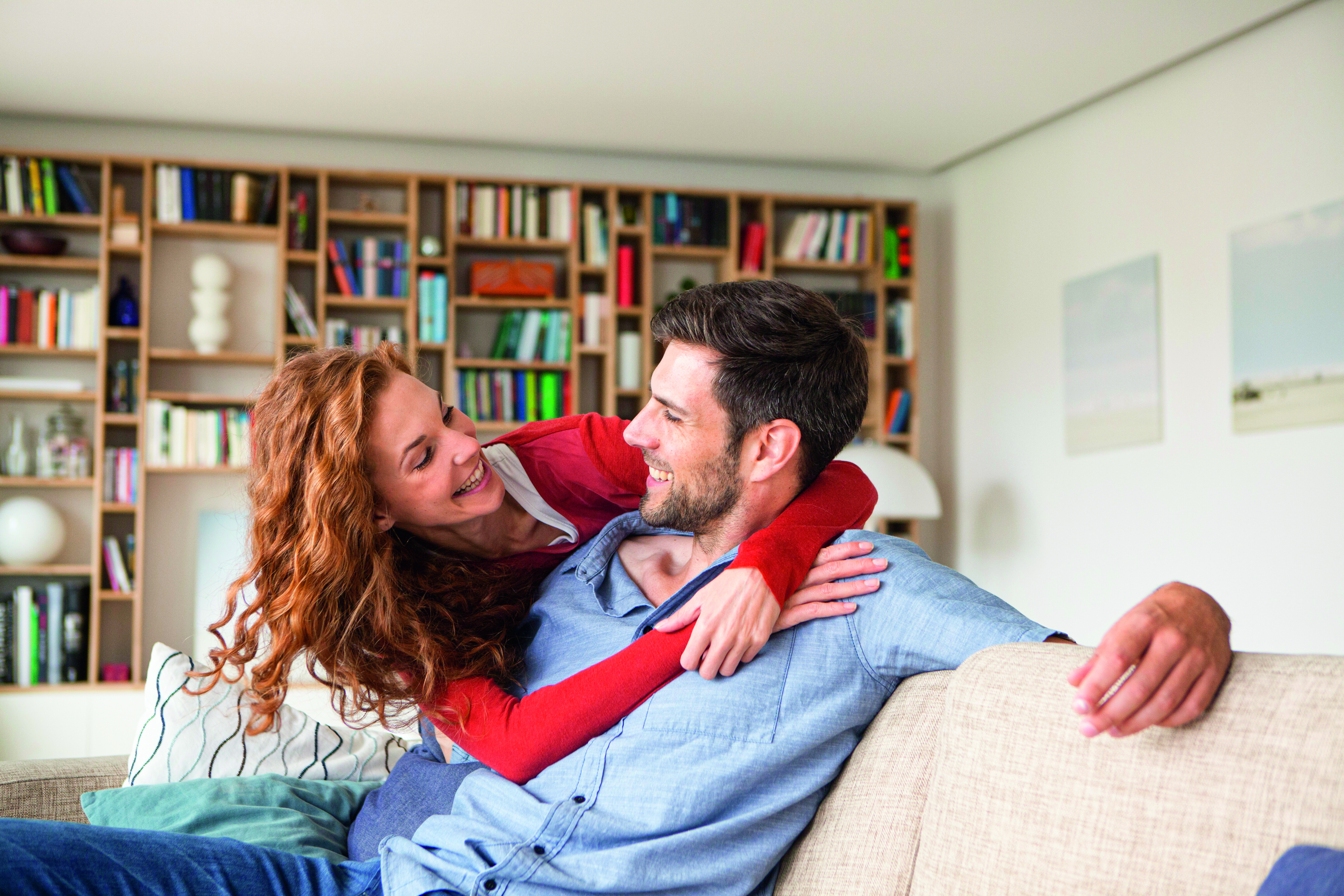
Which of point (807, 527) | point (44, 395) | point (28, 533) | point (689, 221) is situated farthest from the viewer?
point (689, 221)

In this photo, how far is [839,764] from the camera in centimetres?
130

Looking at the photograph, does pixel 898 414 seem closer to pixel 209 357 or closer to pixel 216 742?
pixel 209 357

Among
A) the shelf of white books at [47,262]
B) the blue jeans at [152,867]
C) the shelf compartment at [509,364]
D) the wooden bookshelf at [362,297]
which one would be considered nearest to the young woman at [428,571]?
the blue jeans at [152,867]

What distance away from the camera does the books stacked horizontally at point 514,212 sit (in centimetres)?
494

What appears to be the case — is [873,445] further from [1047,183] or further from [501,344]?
[501,344]

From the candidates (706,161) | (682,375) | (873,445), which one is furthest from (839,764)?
(706,161)

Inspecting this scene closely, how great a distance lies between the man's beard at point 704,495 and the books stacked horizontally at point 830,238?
381 centimetres

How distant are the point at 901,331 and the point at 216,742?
4.13 metres

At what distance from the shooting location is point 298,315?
478 centimetres

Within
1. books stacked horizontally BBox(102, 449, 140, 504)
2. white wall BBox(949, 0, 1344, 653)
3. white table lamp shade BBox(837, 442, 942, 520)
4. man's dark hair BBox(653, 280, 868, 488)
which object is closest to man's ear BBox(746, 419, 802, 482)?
man's dark hair BBox(653, 280, 868, 488)

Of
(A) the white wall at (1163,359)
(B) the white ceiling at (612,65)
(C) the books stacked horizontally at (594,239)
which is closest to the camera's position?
(A) the white wall at (1163,359)

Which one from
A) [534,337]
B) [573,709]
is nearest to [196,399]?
[534,337]

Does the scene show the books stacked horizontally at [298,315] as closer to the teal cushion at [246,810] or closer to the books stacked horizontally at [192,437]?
the books stacked horizontally at [192,437]

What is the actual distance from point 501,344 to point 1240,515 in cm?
311
